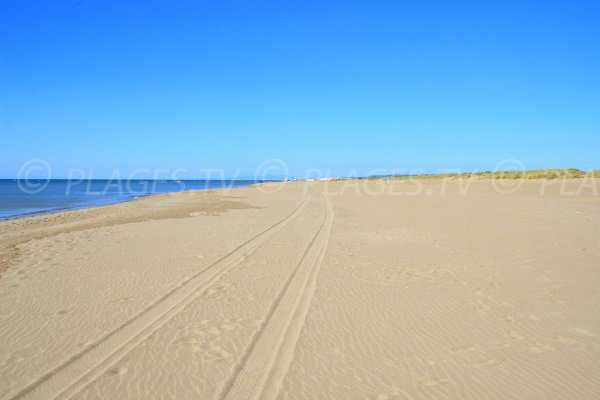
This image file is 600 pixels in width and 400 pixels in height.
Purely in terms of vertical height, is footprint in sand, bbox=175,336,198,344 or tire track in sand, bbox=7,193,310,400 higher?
footprint in sand, bbox=175,336,198,344

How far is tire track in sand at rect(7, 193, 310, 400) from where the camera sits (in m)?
3.53

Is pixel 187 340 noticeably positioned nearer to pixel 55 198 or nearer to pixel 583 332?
pixel 583 332

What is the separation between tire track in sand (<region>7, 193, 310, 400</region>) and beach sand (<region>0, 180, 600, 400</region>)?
2 centimetres

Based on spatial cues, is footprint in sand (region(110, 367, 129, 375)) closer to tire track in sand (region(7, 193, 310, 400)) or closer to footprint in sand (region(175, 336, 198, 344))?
tire track in sand (region(7, 193, 310, 400))

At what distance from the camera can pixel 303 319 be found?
5.07 meters

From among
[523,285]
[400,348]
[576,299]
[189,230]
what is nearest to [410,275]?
[523,285]

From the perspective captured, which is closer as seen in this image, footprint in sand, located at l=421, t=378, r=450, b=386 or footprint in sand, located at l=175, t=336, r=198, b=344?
footprint in sand, located at l=421, t=378, r=450, b=386

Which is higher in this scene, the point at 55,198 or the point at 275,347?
the point at 275,347

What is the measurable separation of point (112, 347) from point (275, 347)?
5.88 feet

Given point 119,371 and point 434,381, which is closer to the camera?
point 434,381

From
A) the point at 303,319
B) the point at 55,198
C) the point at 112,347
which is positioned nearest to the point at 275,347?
the point at 303,319

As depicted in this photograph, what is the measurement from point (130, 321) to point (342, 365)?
9.25 feet

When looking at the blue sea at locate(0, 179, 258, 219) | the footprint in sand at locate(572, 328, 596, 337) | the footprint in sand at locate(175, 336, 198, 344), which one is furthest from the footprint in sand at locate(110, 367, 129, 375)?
the blue sea at locate(0, 179, 258, 219)

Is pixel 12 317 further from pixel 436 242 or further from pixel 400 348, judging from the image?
pixel 436 242
